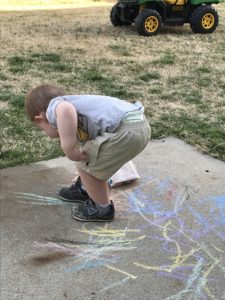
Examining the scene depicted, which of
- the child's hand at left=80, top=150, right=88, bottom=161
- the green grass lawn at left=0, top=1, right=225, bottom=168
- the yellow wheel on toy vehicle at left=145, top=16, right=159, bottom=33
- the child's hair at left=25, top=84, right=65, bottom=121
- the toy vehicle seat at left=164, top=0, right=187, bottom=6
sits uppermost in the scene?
the child's hair at left=25, top=84, right=65, bottom=121

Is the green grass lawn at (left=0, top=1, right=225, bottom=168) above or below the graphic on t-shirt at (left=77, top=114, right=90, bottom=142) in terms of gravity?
below

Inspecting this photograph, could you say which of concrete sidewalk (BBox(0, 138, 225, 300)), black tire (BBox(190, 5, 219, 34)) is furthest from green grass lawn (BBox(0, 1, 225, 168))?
concrete sidewalk (BBox(0, 138, 225, 300))

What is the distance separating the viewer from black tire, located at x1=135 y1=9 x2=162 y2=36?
874 cm

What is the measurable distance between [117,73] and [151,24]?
9.86ft

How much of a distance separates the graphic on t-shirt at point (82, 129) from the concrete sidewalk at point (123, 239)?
502mm

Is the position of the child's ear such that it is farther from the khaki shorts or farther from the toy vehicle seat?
the toy vehicle seat

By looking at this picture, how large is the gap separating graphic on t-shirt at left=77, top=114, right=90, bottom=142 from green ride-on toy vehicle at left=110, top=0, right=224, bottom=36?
6.49m

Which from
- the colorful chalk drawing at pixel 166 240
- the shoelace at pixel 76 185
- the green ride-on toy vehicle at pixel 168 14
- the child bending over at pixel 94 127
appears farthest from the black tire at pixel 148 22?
the child bending over at pixel 94 127

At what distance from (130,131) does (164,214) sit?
603mm

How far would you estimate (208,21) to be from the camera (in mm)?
9234

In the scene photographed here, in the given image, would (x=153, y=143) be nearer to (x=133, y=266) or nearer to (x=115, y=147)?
(x=115, y=147)

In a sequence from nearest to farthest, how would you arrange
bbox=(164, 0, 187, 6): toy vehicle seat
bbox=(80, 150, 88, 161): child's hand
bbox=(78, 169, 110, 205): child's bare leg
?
bbox=(80, 150, 88, 161): child's hand
bbox=(78, 169, 110, 205): child's bare leg
bbox=(164, 0, 187, 6): toy vehicle seat

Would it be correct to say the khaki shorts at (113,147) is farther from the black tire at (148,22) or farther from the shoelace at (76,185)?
the black tire at (148,22)

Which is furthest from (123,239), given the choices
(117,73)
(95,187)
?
(117,73)
